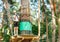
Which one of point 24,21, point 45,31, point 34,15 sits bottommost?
point 45,31

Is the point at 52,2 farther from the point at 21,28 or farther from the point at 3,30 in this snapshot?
the point at 21,28

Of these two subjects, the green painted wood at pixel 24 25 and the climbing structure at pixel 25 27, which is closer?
the climbing structure at pixel 25 27

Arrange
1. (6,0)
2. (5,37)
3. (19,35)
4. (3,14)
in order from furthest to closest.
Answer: (3,14) → (5,37) → (6,0) → (19,35)

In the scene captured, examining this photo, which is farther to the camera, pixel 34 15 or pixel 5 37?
pixel 34 15

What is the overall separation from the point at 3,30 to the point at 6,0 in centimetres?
592

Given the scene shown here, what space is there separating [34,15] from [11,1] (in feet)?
13.2

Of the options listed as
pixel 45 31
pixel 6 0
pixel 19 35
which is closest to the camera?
pixel 19 35

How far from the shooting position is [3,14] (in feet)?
73.7

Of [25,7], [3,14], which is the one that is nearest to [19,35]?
[25,7]

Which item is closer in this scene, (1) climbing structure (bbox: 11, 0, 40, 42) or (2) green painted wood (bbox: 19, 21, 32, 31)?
(1) climbing structure (bbox: 11, 0, 40, 42)

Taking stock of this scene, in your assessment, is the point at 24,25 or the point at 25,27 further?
the point at 25,27

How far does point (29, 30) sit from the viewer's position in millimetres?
8680

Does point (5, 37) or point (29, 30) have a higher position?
point (29, 30)

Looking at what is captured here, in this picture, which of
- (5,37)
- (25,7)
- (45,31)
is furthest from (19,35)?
(45,31)
